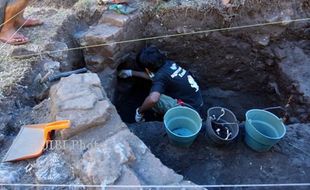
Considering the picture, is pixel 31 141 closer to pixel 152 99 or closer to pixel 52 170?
pixel 52 170

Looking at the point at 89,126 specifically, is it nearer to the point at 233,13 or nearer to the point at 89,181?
the point at 89,181

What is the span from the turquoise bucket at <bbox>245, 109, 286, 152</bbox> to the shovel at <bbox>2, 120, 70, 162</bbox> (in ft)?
5.63

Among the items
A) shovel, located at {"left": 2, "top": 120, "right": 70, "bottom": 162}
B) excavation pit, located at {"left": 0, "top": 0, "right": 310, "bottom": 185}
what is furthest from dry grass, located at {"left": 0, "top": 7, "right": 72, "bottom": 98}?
shovel, located at {"left": 2, "top": 120, "right": 70, "bottom": 162}

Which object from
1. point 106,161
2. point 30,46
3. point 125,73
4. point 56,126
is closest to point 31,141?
point 56,126

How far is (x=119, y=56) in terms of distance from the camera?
4.45 meters

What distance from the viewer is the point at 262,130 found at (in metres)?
3.60

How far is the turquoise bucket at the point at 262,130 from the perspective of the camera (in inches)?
130

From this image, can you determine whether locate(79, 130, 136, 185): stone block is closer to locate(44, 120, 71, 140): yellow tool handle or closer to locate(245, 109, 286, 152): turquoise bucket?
locate(44, 120, 71, 140): yellow tool handle

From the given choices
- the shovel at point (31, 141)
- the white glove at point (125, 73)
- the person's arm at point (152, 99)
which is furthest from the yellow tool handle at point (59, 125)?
the white glove at point (125, 73)

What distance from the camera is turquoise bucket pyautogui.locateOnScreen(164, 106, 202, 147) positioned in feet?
11.5

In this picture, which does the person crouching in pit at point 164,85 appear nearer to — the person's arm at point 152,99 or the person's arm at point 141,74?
the person's arm at point 152,99

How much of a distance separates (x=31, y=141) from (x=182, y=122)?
5.04 ft

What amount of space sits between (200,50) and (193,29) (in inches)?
13.2

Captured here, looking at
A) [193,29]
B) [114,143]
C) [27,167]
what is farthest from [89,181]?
[193,29]
